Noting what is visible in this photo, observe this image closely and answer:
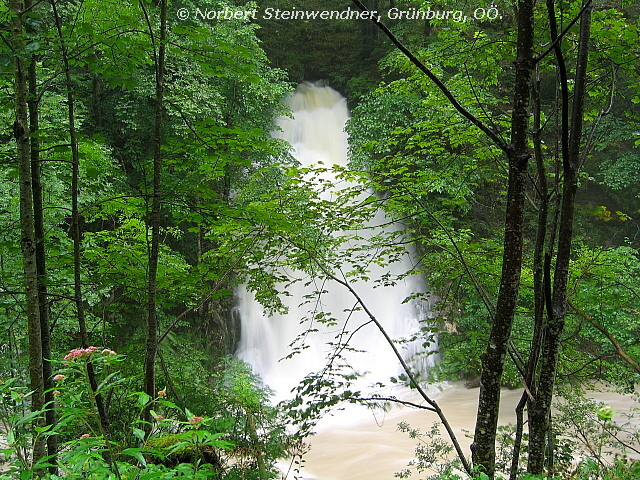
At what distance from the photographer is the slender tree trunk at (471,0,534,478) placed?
1612 millimetres

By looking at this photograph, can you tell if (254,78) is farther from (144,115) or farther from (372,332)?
(372,332)

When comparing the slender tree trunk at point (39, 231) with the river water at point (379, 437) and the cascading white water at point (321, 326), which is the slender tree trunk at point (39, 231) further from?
the cascading white water at point (321, 326)

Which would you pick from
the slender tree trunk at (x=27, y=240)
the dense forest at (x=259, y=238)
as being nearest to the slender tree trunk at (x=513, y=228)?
the dense forest at (x=259, y=238)

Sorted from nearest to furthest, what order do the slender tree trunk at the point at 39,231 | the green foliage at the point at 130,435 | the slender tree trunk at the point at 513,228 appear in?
the green foliage at the point at 130,435 → the slender tree trunk at the point at 513,228 → the slender tree trunk at the point at 39,231

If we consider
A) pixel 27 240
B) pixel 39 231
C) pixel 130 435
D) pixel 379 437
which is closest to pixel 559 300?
pixel 27 240

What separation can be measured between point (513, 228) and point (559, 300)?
27.8 inches

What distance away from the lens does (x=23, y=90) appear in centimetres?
208

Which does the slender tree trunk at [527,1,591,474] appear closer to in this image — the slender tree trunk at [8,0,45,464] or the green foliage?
the green foliage

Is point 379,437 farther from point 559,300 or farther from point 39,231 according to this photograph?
point 39,231

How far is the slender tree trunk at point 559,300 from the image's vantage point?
2.07 m

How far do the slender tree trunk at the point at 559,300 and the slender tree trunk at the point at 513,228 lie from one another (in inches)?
20.8

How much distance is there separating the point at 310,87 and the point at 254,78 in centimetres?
1520

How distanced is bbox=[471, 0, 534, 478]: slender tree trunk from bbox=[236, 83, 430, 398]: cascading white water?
10.0m

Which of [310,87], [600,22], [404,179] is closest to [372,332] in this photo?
[310,87]
